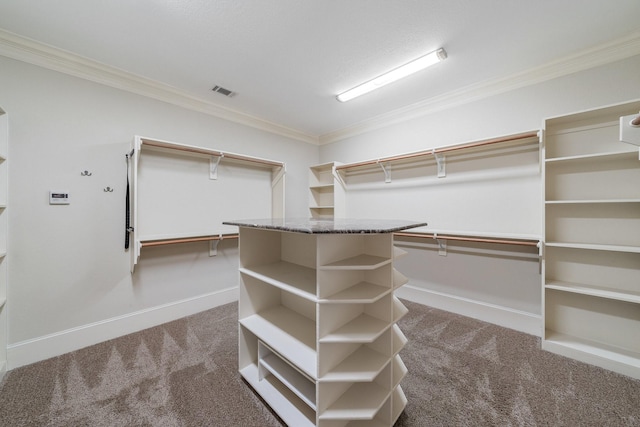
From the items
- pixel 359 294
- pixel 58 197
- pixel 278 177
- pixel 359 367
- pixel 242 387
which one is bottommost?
pixel 242 387

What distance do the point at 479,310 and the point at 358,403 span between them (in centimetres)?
205

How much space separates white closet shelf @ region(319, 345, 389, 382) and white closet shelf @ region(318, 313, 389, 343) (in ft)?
0.62

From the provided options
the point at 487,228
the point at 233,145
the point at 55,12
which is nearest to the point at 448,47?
the point at 487,228

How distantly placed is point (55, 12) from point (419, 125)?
344cm

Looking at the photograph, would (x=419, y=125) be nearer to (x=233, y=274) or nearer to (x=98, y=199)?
(x=233, y=274)

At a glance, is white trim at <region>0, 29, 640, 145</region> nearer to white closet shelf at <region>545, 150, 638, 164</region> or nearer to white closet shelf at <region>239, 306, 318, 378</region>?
white closet shelf at <region>545, 150, 638, 164</region>

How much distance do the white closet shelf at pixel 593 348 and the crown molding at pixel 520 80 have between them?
7.78 ft

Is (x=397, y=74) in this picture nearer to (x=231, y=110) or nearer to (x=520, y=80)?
(x=520, y=80)

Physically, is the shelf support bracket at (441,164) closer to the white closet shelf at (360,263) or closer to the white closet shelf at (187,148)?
the white closet shelf at (360,263)

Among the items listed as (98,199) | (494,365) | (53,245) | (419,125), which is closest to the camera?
(494,365)

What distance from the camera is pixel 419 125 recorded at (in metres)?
3.03

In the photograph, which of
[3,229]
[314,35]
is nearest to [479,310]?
[314,35]

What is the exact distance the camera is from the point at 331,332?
1235 millimetres

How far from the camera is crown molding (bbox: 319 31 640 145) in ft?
6.15
